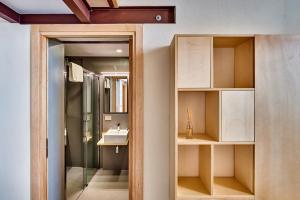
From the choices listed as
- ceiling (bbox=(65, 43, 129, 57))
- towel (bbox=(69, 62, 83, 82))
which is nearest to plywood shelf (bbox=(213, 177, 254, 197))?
ceiling (bbox=(65, 43, 129, 57))

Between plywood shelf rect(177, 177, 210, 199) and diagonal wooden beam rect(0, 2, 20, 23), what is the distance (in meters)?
1.88

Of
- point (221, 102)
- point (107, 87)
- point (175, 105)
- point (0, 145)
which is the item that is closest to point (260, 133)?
point (221, 102)

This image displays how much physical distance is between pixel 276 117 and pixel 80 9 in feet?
5.11

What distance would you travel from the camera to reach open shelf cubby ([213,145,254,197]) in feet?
4.92

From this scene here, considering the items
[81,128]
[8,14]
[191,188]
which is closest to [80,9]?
[8,14]

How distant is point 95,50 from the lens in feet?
11.5

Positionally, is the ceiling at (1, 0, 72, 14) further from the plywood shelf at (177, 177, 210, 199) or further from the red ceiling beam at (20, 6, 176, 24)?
the plywood shelf at (177, 177, 210, 199)

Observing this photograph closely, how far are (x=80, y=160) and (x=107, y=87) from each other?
1.40 m

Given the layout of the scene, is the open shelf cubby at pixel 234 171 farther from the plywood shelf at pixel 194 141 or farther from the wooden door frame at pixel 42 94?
the wooden door frame at pixel 42 94

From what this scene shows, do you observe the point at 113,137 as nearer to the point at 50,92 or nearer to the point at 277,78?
the point at 50,92

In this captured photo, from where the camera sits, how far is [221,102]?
1.46 metres

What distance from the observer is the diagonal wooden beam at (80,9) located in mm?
1410

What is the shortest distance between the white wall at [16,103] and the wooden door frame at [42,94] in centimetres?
5

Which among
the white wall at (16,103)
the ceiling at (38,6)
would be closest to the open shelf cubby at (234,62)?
the ceiling at (38,6)
